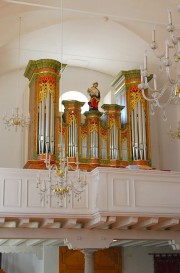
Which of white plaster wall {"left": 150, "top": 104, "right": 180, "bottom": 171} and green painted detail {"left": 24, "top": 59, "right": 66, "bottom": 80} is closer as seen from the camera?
green painted detail {"left": 24, "top": 59, "right": 66, "bottom": 80}

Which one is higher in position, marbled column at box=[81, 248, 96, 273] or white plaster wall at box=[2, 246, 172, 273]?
marbled column at box=[81, 248, 96, 273]

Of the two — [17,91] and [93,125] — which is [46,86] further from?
[17,91]

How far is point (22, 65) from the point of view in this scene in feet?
57.0

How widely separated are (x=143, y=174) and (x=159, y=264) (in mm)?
7064

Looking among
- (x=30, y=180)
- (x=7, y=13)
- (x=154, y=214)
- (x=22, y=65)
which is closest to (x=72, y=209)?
(x=30, y=180)

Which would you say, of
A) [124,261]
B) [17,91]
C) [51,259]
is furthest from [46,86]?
[124,261]

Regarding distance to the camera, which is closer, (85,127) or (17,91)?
(85,127)

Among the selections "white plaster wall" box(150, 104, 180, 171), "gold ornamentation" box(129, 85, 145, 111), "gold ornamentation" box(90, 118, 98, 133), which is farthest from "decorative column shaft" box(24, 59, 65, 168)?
"white plaster wall" box(150, 104, 180, 171)

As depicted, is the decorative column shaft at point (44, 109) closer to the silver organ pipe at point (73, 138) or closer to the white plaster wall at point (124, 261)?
the silver organ pipe at point (73, 138)

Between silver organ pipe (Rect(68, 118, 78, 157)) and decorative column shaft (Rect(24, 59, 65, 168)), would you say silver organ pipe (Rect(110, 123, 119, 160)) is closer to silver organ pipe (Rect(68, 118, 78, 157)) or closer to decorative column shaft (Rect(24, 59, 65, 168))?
silver organ pipe (Rect(68, 118, 78, 157))

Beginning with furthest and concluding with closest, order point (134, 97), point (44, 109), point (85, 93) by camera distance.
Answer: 1. point (85, 93)
2. point (134, 97)
3. point (44, 109)

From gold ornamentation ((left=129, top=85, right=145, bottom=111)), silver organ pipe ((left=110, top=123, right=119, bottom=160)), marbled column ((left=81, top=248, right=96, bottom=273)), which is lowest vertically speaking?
marbled column ((left=81, top=248, right=96, bottom=273))

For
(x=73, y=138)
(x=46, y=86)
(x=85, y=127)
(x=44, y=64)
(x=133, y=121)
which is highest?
(x=44, y=64)

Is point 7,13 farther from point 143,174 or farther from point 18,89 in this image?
point 143,174
